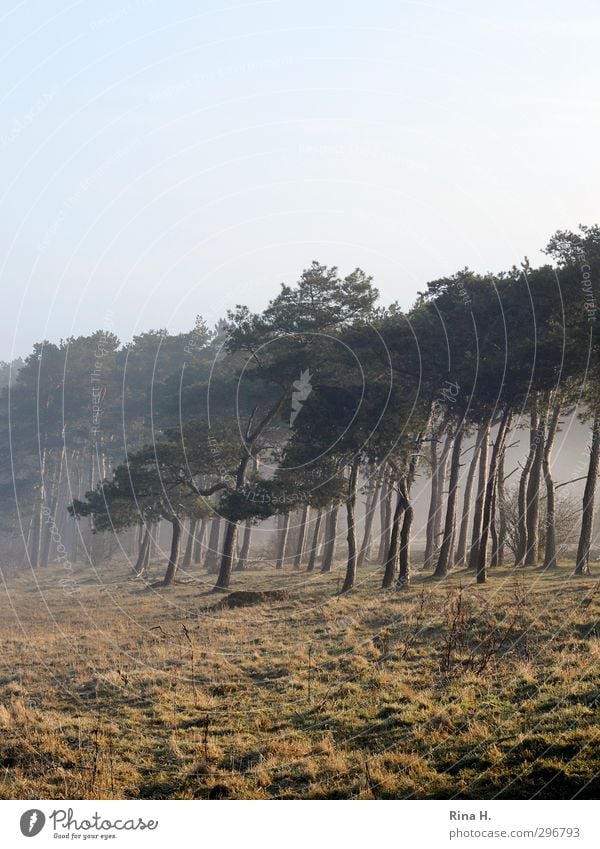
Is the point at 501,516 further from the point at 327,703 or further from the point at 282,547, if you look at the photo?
the point at 327,703

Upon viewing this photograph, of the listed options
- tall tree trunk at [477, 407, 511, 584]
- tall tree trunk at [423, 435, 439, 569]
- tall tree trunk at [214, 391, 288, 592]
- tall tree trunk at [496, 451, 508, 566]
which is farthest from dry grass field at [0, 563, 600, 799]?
tall tree trunk at [423, 435, 439, 569]

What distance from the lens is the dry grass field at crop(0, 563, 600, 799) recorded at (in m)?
12.2

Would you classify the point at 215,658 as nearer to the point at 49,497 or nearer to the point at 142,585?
the point at 142,585

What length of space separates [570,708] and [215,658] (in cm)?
1173

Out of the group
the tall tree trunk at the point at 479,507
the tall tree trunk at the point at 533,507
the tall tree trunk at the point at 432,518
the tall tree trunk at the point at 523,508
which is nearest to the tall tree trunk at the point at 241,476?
the tall tree trunk at the point at 432,518

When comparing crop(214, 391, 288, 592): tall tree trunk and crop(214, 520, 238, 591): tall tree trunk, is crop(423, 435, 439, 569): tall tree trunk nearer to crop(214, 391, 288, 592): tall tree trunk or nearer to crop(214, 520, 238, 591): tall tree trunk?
crop(214, 391, 288, 592): tall tree trunk

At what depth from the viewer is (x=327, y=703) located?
1691cm

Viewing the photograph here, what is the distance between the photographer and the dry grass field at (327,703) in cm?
1221

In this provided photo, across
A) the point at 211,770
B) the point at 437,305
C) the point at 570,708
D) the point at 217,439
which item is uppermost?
the point at 437,305

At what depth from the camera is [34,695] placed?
800 inches

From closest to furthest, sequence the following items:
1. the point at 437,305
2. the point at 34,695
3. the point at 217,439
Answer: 1. the point at 34,695
2. the point at 437,305
3. the point at 217,439

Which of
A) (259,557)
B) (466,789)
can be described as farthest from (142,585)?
(466,789)
